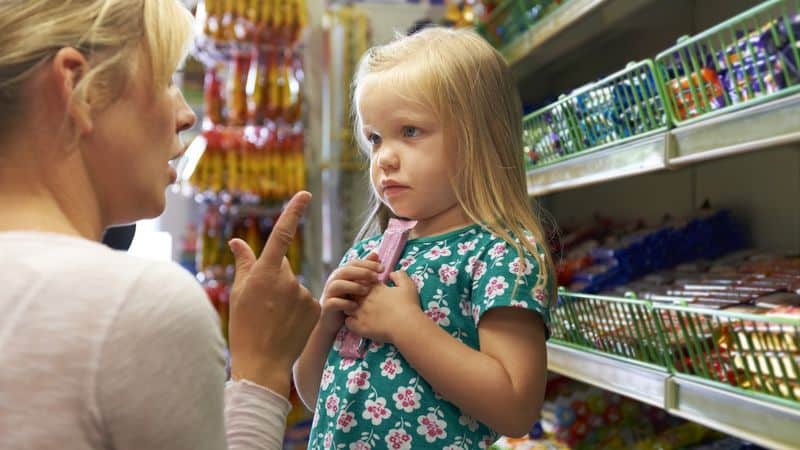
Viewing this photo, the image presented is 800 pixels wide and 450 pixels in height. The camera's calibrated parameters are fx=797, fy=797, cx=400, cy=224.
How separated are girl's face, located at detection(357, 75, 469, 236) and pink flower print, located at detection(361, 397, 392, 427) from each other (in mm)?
322

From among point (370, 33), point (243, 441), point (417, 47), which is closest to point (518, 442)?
point (417, 47)

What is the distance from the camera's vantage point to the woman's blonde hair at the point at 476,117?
131cm

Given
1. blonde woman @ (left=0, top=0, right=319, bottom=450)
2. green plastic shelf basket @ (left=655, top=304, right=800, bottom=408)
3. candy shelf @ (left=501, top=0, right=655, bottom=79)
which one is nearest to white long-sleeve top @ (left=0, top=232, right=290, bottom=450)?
blonde woman @ (left=0, top=0, right=319, bottom=450)

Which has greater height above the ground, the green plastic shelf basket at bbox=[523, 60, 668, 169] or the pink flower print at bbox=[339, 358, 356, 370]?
the green plastic shelf basket at bbox=[523, 60, 668, 169]

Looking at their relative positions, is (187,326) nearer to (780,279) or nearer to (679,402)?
(679,402)

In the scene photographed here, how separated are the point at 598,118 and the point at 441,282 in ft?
2.47

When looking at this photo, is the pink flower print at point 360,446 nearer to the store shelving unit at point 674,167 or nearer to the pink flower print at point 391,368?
the pink flower print at point 391,368

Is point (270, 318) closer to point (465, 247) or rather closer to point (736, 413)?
point (465, 247)

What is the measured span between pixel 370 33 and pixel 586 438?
2.82 m

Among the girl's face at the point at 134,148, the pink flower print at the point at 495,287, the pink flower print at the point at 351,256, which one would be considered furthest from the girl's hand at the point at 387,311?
the girl's face at the point at 134,148

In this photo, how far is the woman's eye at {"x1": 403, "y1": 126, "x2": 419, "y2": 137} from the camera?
133cm

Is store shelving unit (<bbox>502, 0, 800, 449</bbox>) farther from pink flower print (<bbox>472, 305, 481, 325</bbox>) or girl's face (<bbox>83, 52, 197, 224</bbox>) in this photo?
girl's face (<bbox>83, 52, 197, 224</bbox>)

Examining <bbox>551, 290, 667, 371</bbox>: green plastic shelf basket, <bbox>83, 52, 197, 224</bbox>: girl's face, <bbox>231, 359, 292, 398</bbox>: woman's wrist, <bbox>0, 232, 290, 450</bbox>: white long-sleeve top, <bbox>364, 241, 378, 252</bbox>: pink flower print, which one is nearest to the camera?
<bbox>0, 232, 290, 450</bbox>: white long-sleeve top

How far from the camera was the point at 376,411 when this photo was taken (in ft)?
4.00
